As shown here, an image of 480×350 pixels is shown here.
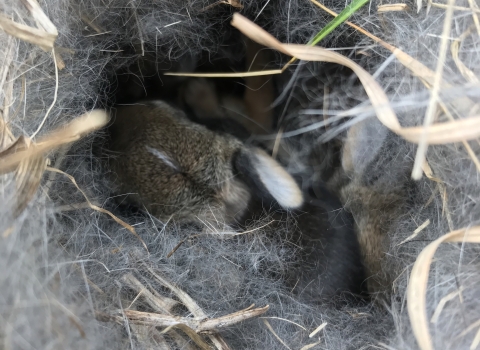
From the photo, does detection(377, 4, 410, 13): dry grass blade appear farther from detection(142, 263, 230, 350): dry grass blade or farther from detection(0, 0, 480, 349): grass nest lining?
detection(142, 263, 230, 350): dry grass blade

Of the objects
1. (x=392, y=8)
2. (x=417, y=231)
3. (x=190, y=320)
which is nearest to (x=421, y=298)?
(x=417, y=231)

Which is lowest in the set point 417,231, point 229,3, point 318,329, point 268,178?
point 318,329

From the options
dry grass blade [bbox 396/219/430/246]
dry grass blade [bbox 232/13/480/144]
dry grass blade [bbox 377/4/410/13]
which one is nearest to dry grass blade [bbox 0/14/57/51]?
dry grass blade [bbox 232/13/480/144]

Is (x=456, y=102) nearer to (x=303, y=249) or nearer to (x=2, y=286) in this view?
(x=303, y=249)

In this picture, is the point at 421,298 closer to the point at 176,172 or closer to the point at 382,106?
the point at 382,106

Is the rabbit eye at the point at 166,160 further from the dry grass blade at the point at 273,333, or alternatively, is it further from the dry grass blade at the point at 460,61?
the dry grass blade at the point at 460,61

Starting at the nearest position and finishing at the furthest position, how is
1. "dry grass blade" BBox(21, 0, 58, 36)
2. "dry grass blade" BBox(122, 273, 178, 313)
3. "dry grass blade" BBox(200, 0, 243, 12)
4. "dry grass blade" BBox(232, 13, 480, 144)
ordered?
1. "dry grass blade" BBox(232, 13, 480, 144)
2. "dry grass blade" BBox(21, 0, 58, 36)
3. "dry grass blade" BBox(122, 273, 178, 313)
4. "dry grass blade" BBox(200, 0, 243, 12)

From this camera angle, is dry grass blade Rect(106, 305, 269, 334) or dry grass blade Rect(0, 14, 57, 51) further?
dry grass blade Rect(106, 305, 269, 334)

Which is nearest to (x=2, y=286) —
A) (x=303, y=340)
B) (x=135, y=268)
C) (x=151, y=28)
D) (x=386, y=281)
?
(x=135, y=268)
